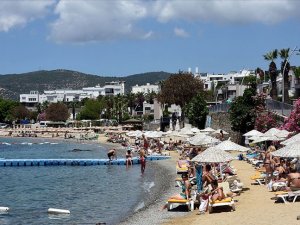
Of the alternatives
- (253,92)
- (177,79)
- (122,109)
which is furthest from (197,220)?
(122,109)

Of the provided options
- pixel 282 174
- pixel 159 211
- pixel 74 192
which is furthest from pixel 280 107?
pixel 159 211

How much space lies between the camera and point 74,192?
32.0m

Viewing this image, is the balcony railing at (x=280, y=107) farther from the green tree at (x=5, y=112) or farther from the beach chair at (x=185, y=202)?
the green tree at (x=5, y=112)

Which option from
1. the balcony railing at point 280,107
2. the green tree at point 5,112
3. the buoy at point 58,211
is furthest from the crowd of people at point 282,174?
the green tree at point 5,112

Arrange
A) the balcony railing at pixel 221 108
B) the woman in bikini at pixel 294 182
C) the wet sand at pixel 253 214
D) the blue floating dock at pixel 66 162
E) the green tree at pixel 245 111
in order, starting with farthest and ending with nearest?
the balcony railing at pixel 221 108, the blue floating dock at pixel 66 162, the green tree at pixel 245 111, the woman in bikini at pixel 294 182, the wet sand at pixel 253 214

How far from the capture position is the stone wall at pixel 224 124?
174ft

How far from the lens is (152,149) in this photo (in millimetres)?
57000

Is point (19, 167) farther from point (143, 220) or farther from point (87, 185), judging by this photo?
point (143, 220)

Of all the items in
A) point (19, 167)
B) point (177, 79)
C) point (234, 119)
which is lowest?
point (19, 167)

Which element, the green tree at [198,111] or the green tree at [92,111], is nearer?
the green tree at [198,111]

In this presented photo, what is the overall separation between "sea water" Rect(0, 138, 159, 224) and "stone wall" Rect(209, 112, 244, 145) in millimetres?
11703

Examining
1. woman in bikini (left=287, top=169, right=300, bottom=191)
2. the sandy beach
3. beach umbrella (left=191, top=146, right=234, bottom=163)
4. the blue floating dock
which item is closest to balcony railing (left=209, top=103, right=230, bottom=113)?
the blue floating dock

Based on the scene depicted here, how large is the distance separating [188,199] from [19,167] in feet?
102

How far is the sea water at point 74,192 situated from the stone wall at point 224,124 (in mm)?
11703
